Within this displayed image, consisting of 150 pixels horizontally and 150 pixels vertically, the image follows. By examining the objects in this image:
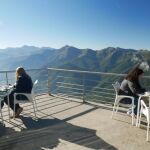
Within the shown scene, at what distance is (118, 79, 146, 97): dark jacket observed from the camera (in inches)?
245

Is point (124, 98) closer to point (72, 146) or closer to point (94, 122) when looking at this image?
point (94, 122)

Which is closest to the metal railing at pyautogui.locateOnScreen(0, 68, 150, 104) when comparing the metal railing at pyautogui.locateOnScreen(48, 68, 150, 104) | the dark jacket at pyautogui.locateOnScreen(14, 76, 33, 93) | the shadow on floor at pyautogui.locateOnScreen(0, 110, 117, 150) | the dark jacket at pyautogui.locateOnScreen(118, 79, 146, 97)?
the metal railing at pyautogui.locateOnScreen(48, 68, 150, 104)

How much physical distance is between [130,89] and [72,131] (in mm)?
1710

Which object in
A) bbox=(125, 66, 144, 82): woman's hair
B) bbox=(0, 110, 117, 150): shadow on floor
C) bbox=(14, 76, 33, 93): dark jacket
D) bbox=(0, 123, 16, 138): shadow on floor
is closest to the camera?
bbox=(0, 110, 117, 150): shadow on floor

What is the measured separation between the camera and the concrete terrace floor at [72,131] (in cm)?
491

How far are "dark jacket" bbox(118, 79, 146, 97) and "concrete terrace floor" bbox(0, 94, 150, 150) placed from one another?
26.4 inches

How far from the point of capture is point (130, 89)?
636 centimetres

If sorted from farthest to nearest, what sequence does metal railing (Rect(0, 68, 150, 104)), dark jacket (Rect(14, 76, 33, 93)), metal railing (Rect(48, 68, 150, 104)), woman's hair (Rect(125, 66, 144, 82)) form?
metal railing (Rect(0, 68, 150, 104))
metal railing (Rect(48, 68, 150, 104))
dark jacket (Rect(14, 76, 33, 93))
woman's hair (Rect(125, 66, 144, 82))

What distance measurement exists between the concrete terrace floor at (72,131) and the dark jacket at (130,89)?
669mm

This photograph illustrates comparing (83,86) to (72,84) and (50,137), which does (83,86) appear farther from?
(50,137)

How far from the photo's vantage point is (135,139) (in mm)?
5184

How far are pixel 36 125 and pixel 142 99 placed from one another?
245cm

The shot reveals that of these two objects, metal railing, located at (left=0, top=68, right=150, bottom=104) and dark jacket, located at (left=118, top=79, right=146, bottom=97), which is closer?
dark jacket, located at (left=118, top=79, right=146, bottom=97)

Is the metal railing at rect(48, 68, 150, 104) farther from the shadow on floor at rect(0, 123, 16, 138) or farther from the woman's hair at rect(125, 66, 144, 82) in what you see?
the shadow on floor at rect(0, 123, 16, 138)
